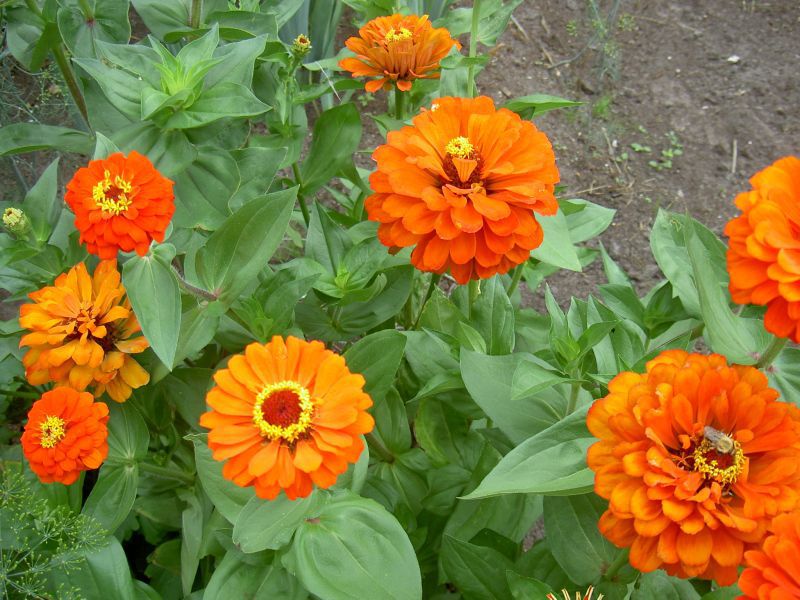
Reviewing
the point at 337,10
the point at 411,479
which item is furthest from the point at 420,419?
the point at 337,10

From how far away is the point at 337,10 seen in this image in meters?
2.41

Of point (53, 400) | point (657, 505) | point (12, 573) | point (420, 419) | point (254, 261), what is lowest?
point (12, 573)

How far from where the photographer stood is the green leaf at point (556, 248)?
4.38 feet

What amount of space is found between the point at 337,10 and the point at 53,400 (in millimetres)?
1708

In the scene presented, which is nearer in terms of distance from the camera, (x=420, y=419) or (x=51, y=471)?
(x=51, y=471)

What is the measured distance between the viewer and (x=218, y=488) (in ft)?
4.03

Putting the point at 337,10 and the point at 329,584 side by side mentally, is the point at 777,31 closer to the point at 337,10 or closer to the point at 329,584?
the point at 337,10

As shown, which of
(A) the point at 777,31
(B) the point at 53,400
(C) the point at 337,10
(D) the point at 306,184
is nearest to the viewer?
(B) the point at 53,400

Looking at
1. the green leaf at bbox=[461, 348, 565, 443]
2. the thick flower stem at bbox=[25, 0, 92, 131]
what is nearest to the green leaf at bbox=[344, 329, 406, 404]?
the green leaf at bbox=[461, 348, 565, 443]

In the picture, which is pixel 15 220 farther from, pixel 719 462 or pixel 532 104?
pixel 719 462

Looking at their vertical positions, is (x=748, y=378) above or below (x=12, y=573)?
above

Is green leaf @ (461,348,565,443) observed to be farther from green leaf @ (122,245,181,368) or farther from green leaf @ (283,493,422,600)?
green leaf @ (122,245,181,368)

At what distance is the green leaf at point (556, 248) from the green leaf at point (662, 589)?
1.76 ft

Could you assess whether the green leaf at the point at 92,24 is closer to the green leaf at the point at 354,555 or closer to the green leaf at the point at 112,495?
the green leaf at the point at 112,495
